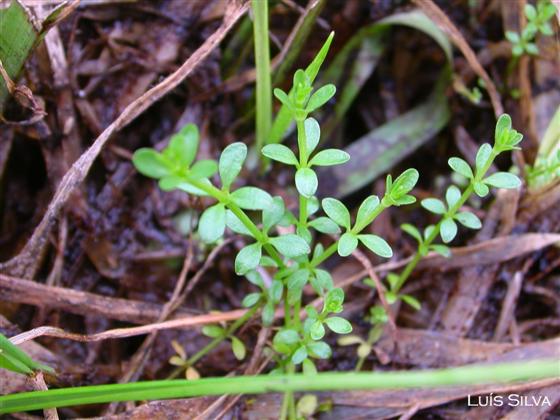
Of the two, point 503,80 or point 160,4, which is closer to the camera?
point 160,4

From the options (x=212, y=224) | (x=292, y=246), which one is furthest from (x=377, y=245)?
(x=212, y=224)

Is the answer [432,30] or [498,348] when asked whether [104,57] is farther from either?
[498,348]

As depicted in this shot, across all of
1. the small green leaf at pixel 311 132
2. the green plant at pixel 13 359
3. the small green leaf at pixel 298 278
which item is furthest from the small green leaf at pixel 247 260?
the green plant at pixel 13 359

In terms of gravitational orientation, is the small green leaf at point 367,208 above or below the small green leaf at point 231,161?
above

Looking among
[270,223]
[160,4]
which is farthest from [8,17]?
[270,223]

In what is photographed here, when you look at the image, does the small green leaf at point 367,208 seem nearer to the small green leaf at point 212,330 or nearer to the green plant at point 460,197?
the green plant at point 460,197
